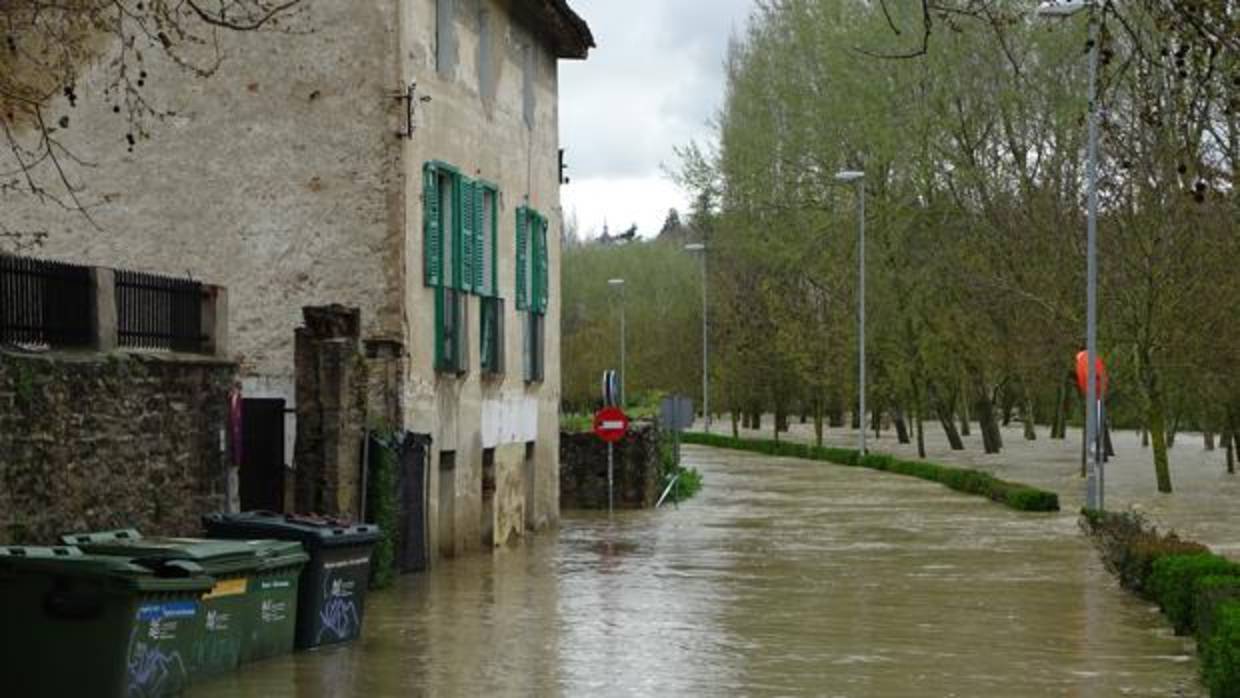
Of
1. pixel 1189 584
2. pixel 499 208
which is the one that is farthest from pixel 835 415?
pixel 1189 584

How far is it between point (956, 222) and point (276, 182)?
38269mm

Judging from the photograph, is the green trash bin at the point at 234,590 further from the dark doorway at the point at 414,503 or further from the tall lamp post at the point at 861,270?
the tall lamp post at the point at 861,270

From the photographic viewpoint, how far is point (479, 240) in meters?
29.9

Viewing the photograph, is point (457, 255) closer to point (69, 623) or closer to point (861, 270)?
point (69, 623)

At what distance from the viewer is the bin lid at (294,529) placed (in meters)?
17.9

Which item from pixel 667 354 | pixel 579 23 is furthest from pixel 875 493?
pixel 667 354

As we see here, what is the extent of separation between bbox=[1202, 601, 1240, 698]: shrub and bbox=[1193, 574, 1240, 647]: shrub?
3.17 ft

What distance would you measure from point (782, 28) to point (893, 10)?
8.66m

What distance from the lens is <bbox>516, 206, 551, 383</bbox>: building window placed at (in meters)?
32.8

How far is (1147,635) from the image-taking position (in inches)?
789

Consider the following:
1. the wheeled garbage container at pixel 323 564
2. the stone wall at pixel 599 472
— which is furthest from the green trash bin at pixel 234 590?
the stone wall at pixel 599 472

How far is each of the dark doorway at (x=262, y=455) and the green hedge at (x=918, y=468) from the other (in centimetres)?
2060

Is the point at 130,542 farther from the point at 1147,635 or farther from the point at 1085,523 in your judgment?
the point at 1085,523

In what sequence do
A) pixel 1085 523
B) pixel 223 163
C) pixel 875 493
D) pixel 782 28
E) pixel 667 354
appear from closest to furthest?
pixel 223 163 < pixel 1085 523 < pixel 875 493 < pixel 782 28 < pixel 667 354
